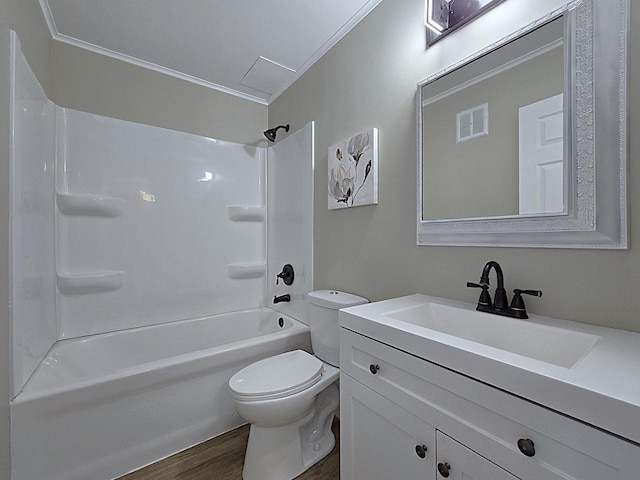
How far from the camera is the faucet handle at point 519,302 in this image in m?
0.95

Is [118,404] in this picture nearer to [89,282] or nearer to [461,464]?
[89,282]

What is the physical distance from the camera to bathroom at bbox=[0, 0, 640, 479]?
88 cm

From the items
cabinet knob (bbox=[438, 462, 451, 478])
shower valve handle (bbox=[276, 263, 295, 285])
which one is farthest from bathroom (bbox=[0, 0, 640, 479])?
cabinet knob (bbox=[438, 462, 451, 478])

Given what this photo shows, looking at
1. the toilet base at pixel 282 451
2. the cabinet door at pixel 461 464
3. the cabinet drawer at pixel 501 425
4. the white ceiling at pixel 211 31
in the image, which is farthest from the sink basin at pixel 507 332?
the white ceiling at pixel 211 31

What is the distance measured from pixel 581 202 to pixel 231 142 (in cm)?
242

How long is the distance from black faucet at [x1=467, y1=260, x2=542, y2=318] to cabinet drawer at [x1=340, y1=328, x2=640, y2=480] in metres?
0.40

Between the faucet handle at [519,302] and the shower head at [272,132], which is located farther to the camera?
the shower head at [272,132]

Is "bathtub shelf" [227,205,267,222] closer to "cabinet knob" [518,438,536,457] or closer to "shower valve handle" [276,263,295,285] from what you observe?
"shower valve handle" [276,263,295,285]

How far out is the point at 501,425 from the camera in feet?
2.09

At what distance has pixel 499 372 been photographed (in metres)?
0.63

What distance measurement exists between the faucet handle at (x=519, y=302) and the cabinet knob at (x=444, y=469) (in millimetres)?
520

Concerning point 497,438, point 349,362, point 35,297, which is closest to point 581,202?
point 497,438

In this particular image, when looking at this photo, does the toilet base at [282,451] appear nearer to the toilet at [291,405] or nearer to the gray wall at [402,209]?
the toilet at [291,405]

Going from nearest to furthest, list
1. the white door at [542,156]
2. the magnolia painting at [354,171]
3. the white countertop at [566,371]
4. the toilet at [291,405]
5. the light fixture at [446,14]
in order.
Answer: the white countertop at [566,371] < the white door at [542,156] < the light fixture at [446,14] < the toilet at [291,405] < the magnolia painting at [354,171]
